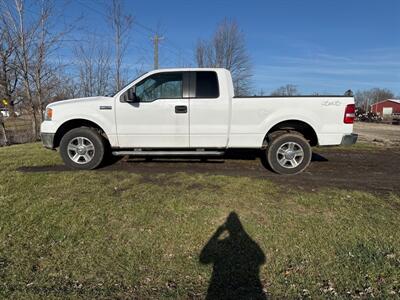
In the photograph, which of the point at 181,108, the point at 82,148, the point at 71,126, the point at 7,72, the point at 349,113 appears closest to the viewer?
the point at 349,113

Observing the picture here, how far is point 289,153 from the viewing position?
543 cm

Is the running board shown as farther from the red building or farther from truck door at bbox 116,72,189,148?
the red building

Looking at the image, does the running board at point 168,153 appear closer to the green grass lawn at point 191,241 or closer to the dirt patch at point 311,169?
the dirt patch at point 311,169

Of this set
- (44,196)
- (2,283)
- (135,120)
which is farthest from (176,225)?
(135,120)

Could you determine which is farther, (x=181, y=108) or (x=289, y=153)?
(x=289, y=153)

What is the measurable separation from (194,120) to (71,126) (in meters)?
2.72

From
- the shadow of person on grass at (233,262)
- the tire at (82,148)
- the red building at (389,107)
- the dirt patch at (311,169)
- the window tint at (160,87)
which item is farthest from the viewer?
the red building at (389,107)

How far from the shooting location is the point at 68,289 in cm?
238

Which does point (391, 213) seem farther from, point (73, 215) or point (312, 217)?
point (73, 215)

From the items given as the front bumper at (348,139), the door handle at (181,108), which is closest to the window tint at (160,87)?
the door handle at (181,108)

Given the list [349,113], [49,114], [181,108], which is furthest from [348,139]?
[49,114]

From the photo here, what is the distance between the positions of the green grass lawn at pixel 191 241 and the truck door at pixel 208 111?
1.13m

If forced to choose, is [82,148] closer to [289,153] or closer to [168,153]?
[168,153]

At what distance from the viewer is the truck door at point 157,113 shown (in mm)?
5246
